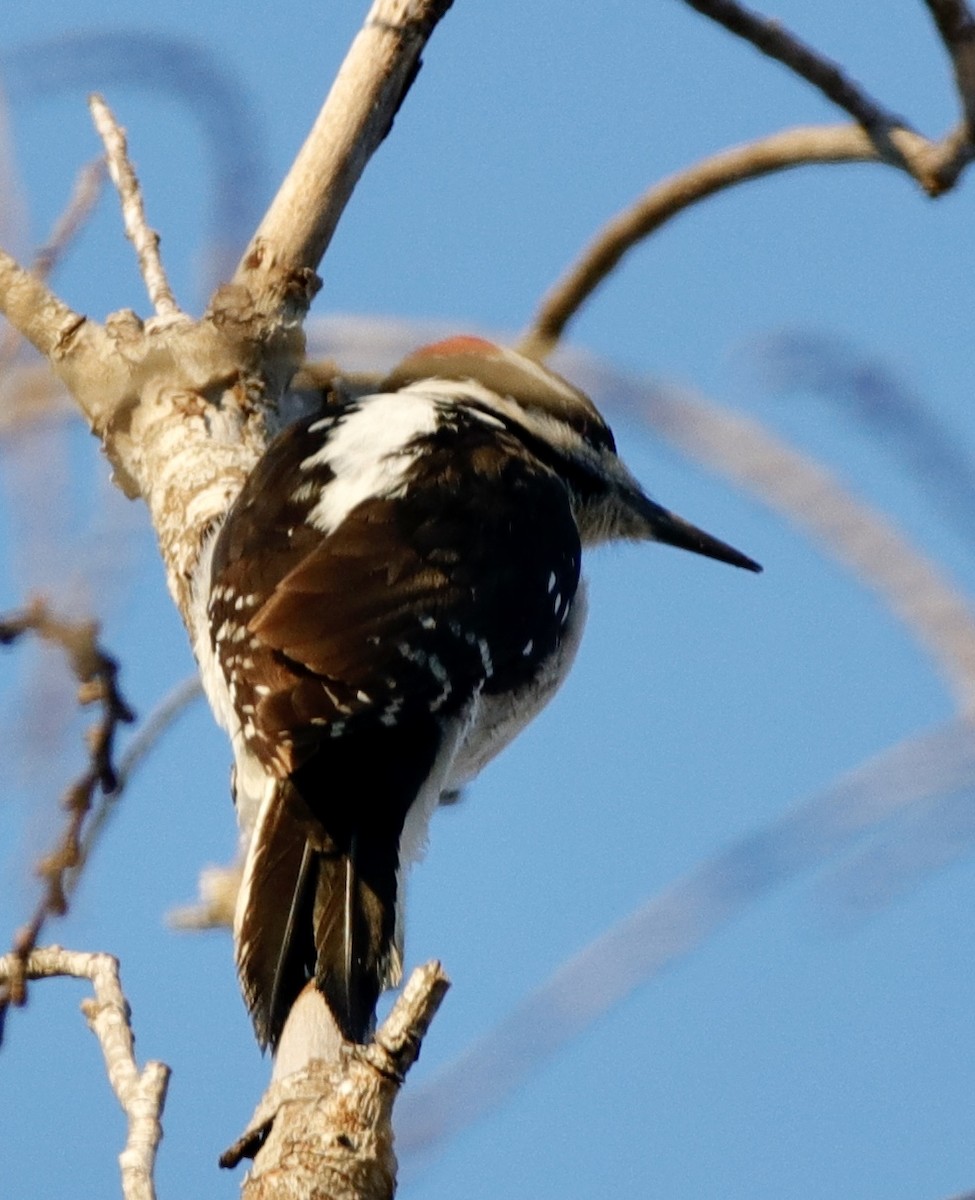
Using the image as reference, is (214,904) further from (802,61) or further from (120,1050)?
(802,61)

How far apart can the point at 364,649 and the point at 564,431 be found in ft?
5.21

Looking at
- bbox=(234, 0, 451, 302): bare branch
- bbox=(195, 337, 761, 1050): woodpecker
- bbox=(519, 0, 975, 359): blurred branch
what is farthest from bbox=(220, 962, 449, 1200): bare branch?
bbox=(234, 0, 451, 302): bare branch

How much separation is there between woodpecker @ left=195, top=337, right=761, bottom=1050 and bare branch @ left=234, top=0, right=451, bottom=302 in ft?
1.38

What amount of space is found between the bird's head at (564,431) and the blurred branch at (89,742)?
5.46 feet

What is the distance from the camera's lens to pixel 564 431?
184 inches

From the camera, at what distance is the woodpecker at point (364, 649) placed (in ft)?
9.80

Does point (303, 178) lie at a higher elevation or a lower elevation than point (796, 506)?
higher

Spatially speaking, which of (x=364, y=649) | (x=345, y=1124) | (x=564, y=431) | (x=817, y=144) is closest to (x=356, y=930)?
(x=364, y=649)

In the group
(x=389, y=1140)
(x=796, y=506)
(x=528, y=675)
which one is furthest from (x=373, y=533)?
(x=796, y=506)

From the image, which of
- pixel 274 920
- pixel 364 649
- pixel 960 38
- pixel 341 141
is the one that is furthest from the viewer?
pixel 341 141

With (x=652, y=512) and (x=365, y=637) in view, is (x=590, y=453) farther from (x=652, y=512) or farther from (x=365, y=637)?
(x=365, y=637)

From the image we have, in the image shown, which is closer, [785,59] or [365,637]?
[785,59]

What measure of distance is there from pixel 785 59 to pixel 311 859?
5.41ft

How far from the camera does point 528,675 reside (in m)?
3.86
